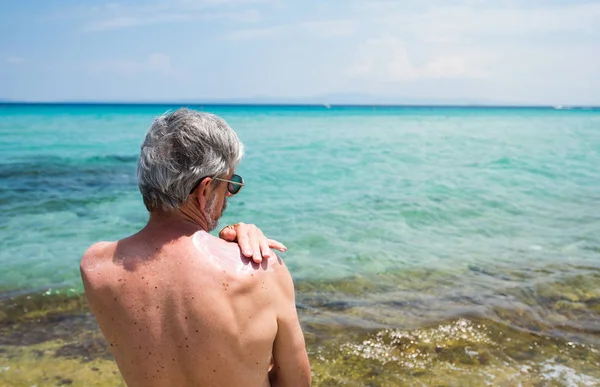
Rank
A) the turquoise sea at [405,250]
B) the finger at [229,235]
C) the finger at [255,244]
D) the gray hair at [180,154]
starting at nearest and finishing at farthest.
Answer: the gray hair at [180,154]
the finger at [255,244]
the finger at [229,235]
the turquoise sea at [405,250]

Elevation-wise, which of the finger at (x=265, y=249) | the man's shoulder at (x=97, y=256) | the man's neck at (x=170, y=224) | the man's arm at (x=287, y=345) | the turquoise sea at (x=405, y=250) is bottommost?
the turquoise sea at (x=405, y=250)

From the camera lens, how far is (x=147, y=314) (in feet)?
7.42

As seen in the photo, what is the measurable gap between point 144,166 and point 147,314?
1.96 ft

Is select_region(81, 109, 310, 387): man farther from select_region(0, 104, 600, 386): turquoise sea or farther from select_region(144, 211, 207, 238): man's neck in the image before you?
select_region(0, 104, 600, 386): turquoise sea

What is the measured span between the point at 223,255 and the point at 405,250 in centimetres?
669

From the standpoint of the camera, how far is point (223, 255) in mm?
2295

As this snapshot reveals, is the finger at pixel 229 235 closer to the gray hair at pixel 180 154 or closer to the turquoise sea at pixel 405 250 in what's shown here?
the gray hair at pixel 180 154

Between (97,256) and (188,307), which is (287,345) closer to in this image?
(188,307)

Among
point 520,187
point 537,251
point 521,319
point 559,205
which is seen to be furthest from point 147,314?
point 520,187

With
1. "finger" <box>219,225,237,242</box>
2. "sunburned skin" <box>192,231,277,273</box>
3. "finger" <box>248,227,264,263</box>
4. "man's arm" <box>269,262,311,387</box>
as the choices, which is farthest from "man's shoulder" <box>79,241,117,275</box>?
"man's arm" <box>269,262,311,387</box>

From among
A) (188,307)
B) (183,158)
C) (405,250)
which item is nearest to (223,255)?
(188,307)

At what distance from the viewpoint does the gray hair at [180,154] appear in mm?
2191

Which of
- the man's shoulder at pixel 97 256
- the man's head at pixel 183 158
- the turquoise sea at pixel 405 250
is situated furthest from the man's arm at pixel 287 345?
the turquoise sea at pixel 405 250

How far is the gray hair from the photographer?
7.19 feet
